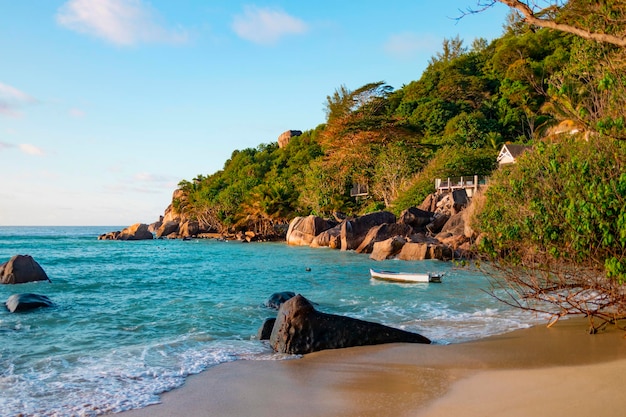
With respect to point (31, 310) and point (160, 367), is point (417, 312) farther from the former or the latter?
point (31, 310)

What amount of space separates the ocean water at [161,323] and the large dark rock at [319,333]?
371mm

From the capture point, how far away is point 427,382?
→ 633cm

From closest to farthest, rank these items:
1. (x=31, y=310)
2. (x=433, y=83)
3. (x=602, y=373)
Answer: (x=602, y=373), (x=31, y=310), (x=433, y=83)

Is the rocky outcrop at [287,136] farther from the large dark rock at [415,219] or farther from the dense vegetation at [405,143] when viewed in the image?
the large dark rock at [415,219]

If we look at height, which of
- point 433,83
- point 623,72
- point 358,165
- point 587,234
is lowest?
point 587,234

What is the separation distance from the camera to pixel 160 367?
7684 mm

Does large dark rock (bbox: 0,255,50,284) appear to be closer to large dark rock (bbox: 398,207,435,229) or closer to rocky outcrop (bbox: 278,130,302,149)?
large dark rock (bbox: 398,207,435,229)


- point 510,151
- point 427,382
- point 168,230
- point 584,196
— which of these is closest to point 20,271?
point 427,382

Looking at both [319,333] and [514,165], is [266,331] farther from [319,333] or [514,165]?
[514,165]

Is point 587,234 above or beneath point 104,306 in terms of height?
above

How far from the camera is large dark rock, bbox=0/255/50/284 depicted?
18.1 m

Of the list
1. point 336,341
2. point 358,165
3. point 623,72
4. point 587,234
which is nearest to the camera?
point 587,234

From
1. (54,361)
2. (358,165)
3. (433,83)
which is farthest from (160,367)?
(433,83)

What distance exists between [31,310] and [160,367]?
7139mm
